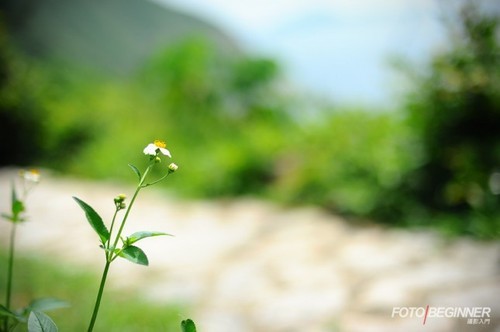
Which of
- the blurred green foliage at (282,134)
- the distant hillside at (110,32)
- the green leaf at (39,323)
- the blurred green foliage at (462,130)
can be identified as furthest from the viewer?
the distant hillside at (110,32)

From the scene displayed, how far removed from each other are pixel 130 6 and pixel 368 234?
43.9 ft

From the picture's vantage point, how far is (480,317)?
1434mm

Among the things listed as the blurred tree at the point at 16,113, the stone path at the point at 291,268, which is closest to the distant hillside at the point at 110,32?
the blurred tree at the point at 16,113

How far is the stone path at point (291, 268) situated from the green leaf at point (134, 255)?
1027 millimetres

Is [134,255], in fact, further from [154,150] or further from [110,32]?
[110,32]

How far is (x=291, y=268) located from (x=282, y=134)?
3.24m

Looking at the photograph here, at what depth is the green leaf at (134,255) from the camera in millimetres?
778

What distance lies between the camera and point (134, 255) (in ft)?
2.60

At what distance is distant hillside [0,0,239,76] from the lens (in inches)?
429

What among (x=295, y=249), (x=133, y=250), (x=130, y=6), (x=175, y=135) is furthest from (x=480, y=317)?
(x=130, y=6)

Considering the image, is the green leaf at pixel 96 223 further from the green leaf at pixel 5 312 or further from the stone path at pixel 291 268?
the stone path at pixel 291 268

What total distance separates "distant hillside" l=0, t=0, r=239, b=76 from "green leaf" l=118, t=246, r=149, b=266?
36.8ft

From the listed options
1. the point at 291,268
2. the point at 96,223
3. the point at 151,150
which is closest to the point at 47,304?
the point at 96,223

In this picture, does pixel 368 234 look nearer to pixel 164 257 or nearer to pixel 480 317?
pixel 480 317
